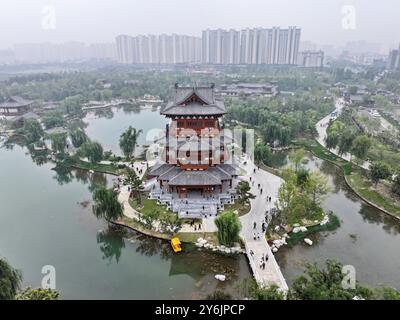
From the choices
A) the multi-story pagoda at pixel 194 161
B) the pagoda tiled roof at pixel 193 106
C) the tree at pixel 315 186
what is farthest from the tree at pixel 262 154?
the tree at pixel 315 186

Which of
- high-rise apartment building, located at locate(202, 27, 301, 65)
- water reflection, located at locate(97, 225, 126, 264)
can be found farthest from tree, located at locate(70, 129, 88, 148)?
high-rise apartment building, located at locate(202, 27, 301, 65)

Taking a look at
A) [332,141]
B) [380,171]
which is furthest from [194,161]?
[332,141]

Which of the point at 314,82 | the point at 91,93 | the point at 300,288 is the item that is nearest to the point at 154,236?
the point at 300,288

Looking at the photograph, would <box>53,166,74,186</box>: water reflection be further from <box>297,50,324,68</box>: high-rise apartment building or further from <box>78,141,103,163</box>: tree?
<box>297,50,324,68</box>: high-rise apartment building

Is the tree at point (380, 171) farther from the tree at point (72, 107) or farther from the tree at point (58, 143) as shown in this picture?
the tree at point (72, 107)

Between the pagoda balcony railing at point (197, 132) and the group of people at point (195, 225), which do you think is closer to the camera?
the group of people at point (195, 225)
